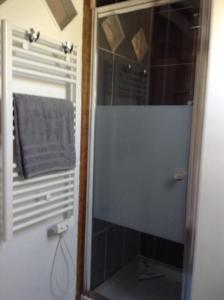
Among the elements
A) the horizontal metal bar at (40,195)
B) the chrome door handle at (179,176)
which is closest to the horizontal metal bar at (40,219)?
the horizontal metal bar at (40,195)

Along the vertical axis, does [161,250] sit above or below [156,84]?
below

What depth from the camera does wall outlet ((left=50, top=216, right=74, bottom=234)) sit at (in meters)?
1.77

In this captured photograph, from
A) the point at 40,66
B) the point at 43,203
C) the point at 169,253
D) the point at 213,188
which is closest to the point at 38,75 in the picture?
the point at 40,66

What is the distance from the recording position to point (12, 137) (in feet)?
4.58

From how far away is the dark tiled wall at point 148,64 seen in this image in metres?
1.91

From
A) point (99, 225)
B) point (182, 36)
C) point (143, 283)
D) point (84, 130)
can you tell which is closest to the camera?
point (182, 36)

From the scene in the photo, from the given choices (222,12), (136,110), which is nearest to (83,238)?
(136,110)

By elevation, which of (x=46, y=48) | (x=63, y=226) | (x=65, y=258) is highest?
(x=46, y=48)

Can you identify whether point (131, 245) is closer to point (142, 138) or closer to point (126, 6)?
point (142, 138)

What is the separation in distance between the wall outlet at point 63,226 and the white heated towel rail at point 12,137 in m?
0.05

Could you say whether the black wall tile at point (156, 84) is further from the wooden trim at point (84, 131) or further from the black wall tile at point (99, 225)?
the black wall tile at point (99, 225)

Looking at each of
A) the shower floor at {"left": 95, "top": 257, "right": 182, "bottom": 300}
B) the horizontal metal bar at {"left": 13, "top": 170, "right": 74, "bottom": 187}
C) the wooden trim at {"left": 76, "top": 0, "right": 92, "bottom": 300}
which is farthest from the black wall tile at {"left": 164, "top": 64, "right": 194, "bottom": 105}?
the shower floor at {"left": 95, "top": 257, "right": 182, "bottom": 300}

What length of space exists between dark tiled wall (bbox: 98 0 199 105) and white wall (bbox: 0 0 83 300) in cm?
29

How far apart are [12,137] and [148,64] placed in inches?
47.0
